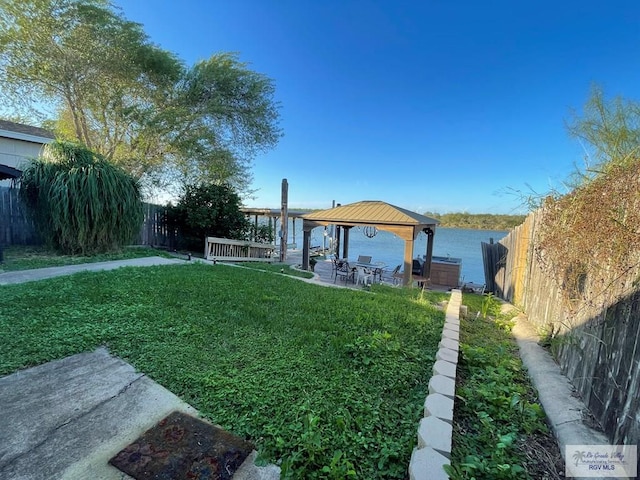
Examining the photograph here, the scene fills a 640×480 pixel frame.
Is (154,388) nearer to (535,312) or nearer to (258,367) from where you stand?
(258,367)

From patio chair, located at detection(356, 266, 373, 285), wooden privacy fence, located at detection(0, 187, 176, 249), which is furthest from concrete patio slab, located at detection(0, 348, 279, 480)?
wooden privacy fence, located at detection(0, 187, 176, 249)

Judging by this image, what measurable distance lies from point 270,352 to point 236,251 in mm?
8542

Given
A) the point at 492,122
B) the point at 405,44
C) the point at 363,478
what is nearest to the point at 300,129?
the point at 405,44

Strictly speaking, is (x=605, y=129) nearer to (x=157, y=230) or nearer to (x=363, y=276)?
(x=363, y=276)

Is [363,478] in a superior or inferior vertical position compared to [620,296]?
inferior

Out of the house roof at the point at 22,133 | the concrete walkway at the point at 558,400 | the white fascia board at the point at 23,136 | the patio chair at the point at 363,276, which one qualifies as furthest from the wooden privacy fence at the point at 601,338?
the house roof at the point at 22,133

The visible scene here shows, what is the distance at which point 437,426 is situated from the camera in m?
1.82

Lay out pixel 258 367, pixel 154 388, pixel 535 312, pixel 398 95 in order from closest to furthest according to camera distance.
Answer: pixel 154 388, pixel 258 367, pixel 535 312, pixel 398 95

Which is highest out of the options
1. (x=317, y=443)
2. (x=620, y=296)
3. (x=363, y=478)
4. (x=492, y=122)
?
(x=492, y=122)

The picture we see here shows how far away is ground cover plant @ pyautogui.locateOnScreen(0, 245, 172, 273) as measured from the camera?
6018 millimetres

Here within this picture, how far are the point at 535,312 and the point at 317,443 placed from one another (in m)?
3.95

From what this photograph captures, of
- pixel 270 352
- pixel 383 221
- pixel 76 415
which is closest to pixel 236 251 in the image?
pixel 383 221

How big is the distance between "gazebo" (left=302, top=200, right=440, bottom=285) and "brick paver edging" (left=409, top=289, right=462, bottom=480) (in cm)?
662

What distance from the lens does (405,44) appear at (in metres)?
10.2
